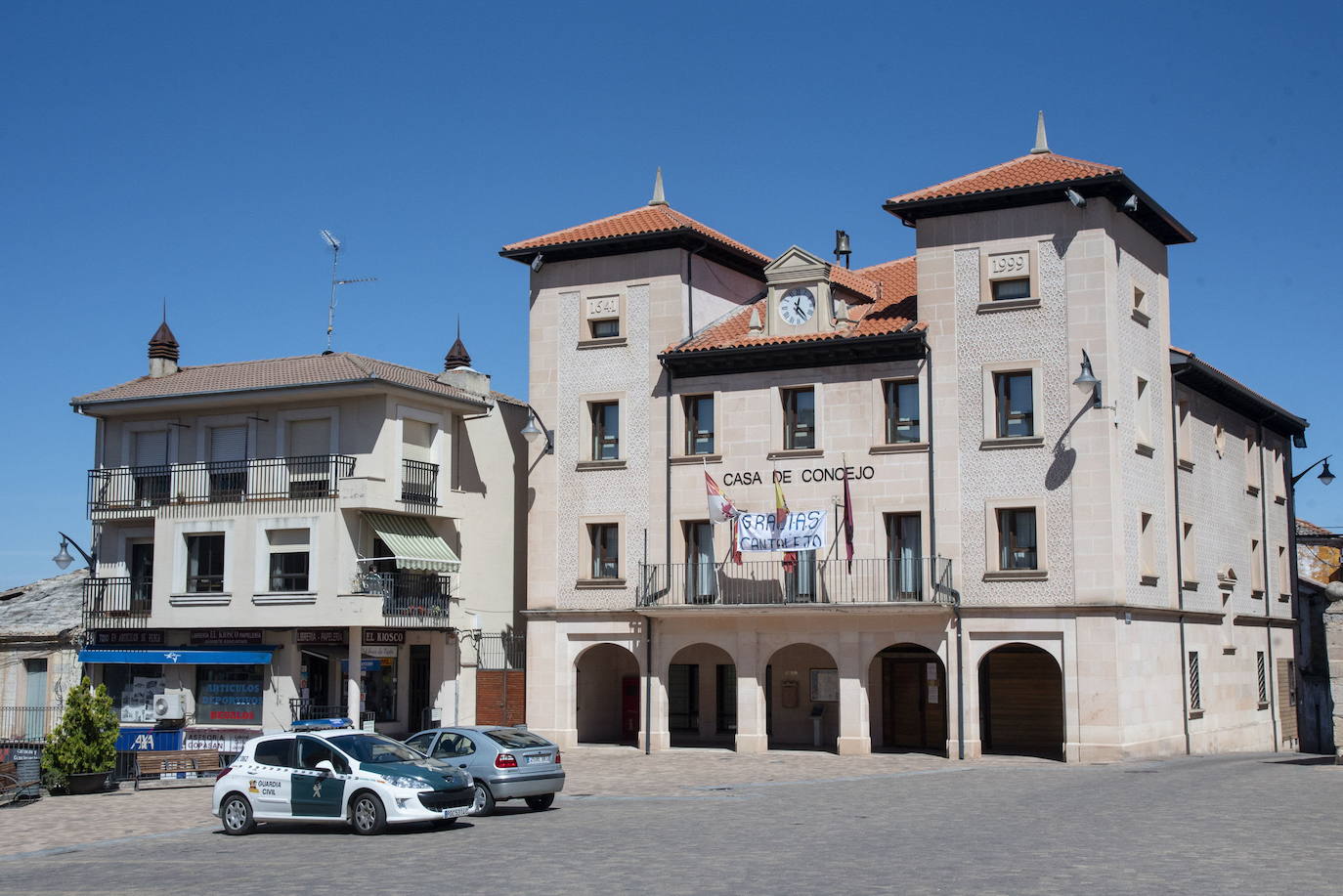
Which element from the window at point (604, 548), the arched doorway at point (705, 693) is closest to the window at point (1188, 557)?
the arched doorway at point (705, 693)

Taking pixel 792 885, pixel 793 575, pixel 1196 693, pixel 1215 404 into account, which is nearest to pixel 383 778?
pixel 792 885

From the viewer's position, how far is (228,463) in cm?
4238

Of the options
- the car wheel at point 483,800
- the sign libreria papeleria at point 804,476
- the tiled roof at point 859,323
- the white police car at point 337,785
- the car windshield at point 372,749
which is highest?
the tiled roof at point 859,323

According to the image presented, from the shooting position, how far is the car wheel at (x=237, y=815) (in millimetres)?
22484

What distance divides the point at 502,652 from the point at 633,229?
13.0 meters

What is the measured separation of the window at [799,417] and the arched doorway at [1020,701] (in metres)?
7.03

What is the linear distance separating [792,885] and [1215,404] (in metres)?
32.2

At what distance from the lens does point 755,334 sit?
3872 cm

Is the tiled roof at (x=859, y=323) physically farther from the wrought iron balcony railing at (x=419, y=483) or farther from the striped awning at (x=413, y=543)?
the striped awning at (x=413, y=543)

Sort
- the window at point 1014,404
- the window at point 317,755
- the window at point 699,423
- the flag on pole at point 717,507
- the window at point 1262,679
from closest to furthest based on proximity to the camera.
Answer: the window at point 317,755, the window at point 1014,404, the flag on pole at point 717,507, the window at point 699,423, the window at point 1262,679

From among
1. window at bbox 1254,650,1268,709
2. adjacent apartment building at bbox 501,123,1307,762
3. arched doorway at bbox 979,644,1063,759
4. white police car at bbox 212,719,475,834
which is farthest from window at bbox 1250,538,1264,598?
white police car at bbox 212,719,475,834

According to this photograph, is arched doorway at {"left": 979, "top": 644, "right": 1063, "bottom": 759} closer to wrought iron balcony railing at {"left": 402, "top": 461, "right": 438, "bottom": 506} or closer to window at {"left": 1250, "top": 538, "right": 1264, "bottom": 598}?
window at {"left": 1250, "top": 538, "right": 1264, "bottom": 598}

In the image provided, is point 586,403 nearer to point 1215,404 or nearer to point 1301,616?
point 1215,404

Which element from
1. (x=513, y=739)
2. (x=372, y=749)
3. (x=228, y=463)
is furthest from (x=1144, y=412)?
(x=228, y=463)
